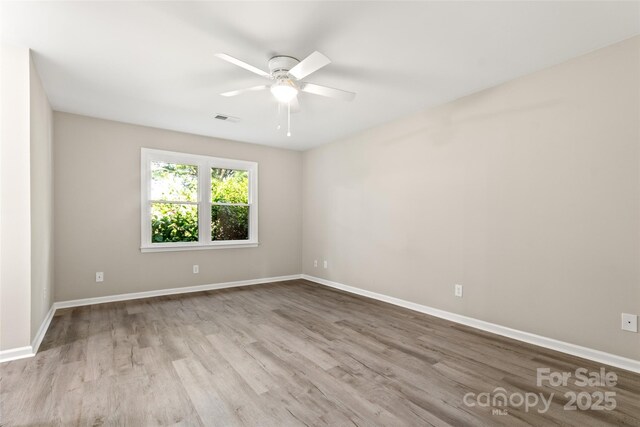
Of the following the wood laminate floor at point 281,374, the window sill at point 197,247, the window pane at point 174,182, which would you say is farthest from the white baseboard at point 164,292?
the window pane at point 174,182

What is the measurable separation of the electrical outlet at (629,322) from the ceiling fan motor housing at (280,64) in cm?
328

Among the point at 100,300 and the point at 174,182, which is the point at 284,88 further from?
the point at 100,300

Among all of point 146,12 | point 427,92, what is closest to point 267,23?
point 146,12

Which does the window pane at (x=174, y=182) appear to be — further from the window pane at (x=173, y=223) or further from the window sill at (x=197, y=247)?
the window sill at (x=197, y=247)

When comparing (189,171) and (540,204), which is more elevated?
(189,171)

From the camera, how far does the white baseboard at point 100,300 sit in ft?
8.13

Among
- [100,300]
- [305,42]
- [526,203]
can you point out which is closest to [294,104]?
[305,42]

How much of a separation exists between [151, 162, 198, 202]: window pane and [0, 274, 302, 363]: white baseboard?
1.42 m

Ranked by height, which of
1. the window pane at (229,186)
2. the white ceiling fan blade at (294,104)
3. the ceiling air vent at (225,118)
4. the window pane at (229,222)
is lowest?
the window pane at (229,222)

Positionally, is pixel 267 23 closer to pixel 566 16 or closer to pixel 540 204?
pixel 566 16

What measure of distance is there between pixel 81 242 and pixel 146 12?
3.31 meters

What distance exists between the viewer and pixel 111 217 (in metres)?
4.27

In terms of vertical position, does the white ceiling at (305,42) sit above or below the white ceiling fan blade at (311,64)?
above

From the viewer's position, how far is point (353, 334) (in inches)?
121
